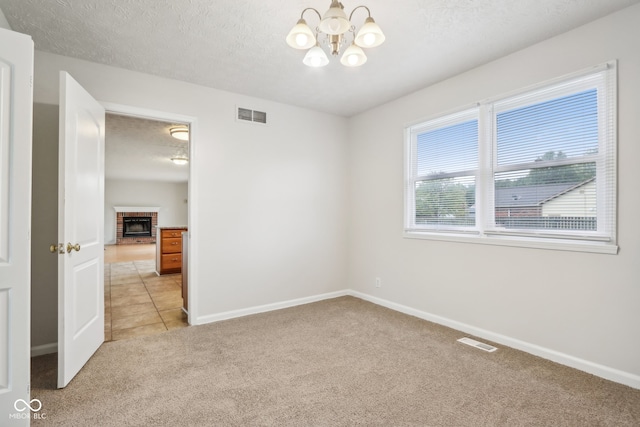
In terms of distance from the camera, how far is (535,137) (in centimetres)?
274

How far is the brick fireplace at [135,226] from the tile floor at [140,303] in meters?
6.08

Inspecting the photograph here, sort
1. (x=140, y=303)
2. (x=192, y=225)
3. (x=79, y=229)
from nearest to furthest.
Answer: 1. (x=79, y=229)
2. (x=192, y=225)
3. (x=140, y=303)

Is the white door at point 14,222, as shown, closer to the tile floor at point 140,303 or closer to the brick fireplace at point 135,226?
the tile floor at point 140,303

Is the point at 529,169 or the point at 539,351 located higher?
the point at 529,169

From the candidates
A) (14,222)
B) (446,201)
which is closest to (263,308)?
(446,201)

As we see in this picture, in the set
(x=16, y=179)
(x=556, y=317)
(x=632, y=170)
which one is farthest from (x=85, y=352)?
(x=632, y=170)

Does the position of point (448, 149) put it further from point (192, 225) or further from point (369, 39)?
point (192, 225)

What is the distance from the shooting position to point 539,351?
8.70 ft

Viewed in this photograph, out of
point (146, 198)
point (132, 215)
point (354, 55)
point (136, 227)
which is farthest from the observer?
point (136, 227)

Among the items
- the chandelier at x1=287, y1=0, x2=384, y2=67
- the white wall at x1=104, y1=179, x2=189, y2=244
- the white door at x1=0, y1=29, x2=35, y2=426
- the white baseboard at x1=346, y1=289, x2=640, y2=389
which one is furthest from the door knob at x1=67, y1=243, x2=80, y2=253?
the white wall at x1=104, y1=179, x2=189, y2=244

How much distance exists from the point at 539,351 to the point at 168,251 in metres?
6.14

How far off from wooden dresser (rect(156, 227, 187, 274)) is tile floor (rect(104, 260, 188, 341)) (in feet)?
0.68

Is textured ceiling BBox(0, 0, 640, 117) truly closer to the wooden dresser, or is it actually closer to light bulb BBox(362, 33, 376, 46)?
light bulb BBox(362, 33, 376, 46)

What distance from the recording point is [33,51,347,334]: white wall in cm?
323
